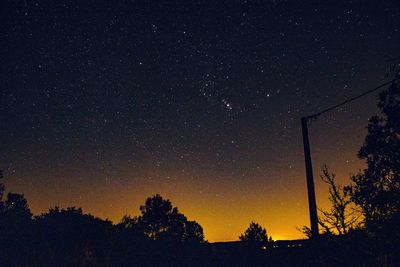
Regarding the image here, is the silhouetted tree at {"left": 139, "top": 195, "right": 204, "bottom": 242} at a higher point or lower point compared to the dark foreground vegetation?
higher

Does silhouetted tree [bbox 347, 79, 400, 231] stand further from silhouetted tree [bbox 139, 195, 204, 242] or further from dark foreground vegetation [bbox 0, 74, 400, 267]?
silhouetted tree [bbox 139, 195, 204, 242]

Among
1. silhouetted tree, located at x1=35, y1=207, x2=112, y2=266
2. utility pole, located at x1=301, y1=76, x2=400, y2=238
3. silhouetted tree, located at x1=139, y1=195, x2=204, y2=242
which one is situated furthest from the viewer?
silhouetted tree, located at x1=139, y1=195, x2=204, y2=242

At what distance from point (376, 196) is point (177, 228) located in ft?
135

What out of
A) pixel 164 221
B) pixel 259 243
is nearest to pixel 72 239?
pixel 259 243

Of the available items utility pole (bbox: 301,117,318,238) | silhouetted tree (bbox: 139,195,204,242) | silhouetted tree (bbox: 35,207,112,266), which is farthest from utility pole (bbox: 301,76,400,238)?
silhouetted tree (bbox: 139,195,204,242)

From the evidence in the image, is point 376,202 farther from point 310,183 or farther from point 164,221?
point 164,221

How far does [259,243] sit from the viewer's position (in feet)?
95.1

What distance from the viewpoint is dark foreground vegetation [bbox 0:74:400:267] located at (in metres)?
16.0

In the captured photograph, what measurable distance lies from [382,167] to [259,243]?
12.4m

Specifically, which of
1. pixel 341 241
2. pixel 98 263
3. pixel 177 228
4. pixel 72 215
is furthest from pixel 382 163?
pixel 177 228

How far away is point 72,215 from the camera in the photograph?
97.8 feet

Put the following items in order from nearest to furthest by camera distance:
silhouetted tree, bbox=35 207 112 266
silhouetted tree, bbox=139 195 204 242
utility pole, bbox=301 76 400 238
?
utility pole, bbox=301 76 400 238 < silhouetted tree, bbox=35 207 112 266 < silhouetted tree, bbox=139 195 204 242

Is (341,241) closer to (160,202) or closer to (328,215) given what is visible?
(328,215)

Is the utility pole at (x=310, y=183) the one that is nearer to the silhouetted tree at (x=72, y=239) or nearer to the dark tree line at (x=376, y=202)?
the dark tree line at (x=376, y=202)
